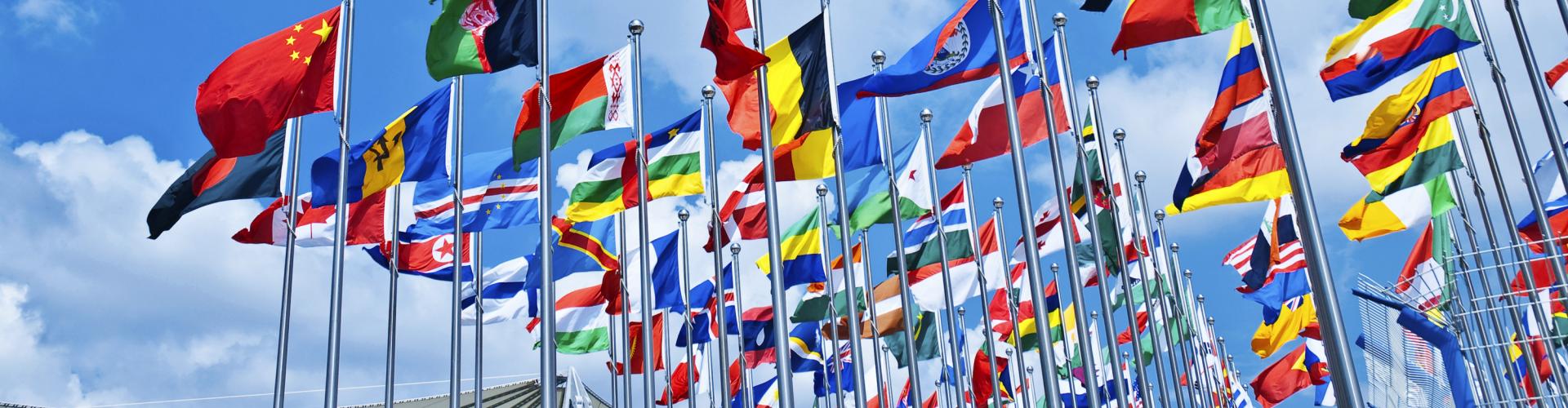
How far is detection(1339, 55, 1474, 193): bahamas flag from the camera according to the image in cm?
1574

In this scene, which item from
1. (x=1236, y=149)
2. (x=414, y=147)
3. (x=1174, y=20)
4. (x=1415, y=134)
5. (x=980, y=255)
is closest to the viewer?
(x=1174, y=20)

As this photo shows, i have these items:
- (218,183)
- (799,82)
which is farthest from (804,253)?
(218,183)

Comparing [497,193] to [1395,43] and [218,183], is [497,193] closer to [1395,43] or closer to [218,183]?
[218,183]

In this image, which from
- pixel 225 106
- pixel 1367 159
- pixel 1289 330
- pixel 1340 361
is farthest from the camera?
pixel 1289 330

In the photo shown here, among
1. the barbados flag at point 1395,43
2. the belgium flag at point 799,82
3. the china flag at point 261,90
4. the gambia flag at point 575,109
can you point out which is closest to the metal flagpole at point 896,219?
the belgium flag at point 799,82

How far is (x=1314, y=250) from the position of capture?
8.42 metres

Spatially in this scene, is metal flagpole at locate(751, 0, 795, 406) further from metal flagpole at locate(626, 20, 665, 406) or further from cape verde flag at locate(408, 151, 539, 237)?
cape verde flag at locate(408, 151, 539, 237)

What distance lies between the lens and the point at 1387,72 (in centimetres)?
1358

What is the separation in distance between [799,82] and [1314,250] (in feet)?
24.8

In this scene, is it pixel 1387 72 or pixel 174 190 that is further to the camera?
pixel 174 190

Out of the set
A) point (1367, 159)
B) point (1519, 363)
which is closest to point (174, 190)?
point (1367, 159)

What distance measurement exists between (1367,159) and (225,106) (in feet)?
48.8

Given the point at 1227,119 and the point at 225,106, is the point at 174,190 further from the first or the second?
the point at 1227,119

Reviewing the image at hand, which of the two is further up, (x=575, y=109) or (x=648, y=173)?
(x=575, y=109)
